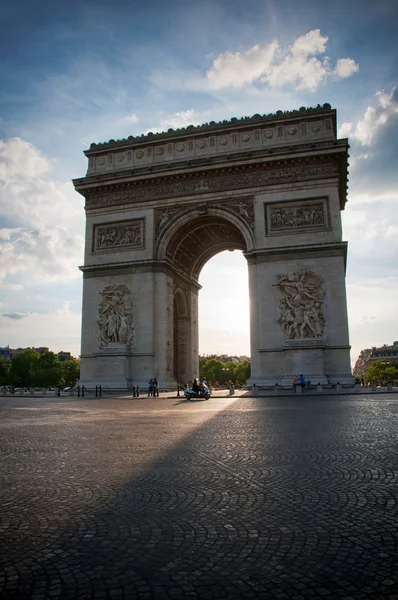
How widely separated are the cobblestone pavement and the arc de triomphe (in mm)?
18840

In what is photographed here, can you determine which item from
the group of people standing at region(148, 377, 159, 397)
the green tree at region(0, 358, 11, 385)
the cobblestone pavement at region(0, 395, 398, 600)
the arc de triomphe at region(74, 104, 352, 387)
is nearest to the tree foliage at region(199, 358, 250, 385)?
the green tree at region(0, 358, 11, 385)

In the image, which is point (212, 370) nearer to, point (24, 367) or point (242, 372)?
point (242, 372)

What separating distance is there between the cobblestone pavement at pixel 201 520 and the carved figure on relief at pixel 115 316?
837 inches

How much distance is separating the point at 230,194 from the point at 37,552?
88.6 feet

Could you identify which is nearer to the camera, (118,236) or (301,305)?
(301,305)

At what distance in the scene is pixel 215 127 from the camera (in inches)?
1161

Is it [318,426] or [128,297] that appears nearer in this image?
[318,426]

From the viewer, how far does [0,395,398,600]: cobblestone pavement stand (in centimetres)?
261

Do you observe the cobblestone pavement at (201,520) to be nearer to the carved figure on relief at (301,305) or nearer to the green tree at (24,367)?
the carved figure on relief at (301,305)

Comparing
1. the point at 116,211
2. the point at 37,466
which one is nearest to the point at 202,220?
the point at 116,211

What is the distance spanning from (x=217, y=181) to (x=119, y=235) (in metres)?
7.23

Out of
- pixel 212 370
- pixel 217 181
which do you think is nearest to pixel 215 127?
pixel 217 181

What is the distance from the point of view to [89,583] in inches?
103

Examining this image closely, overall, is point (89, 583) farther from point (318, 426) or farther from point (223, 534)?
point (318, 426)
